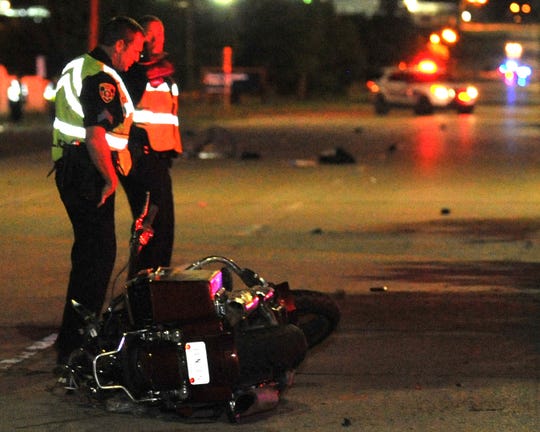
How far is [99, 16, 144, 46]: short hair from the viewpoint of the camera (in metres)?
7.47

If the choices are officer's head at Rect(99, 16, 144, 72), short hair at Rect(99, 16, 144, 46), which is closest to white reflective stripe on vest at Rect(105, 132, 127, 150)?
officer's head at Rect(99, 16, 144, 72)

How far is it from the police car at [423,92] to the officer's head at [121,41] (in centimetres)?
3775

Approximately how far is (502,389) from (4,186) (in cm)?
1380

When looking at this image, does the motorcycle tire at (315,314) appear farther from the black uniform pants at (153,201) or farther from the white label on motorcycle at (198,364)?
the black uniform pants at (153,201)

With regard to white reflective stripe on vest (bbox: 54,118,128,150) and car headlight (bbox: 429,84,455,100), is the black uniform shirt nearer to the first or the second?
white reflective stripe on vest (bbox: 54,118,128,150)

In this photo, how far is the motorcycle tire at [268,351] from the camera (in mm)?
6422

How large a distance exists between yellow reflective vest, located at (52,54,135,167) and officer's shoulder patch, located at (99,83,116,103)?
69 millimetres

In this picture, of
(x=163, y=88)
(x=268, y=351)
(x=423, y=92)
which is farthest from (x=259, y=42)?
(x=268, y=351)

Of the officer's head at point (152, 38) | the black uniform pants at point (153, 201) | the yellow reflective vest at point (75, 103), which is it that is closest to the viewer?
the yellow reflective vest at point (75, 103)

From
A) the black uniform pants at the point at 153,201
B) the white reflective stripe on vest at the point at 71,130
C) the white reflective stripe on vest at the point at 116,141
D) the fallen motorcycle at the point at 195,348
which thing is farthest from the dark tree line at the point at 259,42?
the fallen motorcycle at the point at 195,348

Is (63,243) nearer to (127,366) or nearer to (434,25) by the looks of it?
(127,366)

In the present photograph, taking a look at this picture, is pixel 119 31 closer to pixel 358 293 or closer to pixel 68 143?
pixel 68 143

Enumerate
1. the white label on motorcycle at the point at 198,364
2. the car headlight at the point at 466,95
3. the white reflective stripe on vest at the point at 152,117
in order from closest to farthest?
the white label on motorcycle at the point at 198,364
the white reflective stripe on vest at the point at 152,117
the car headlight at the point at 466,95

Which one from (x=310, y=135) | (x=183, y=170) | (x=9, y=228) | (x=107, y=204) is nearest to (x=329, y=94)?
(x=310, y=135)
